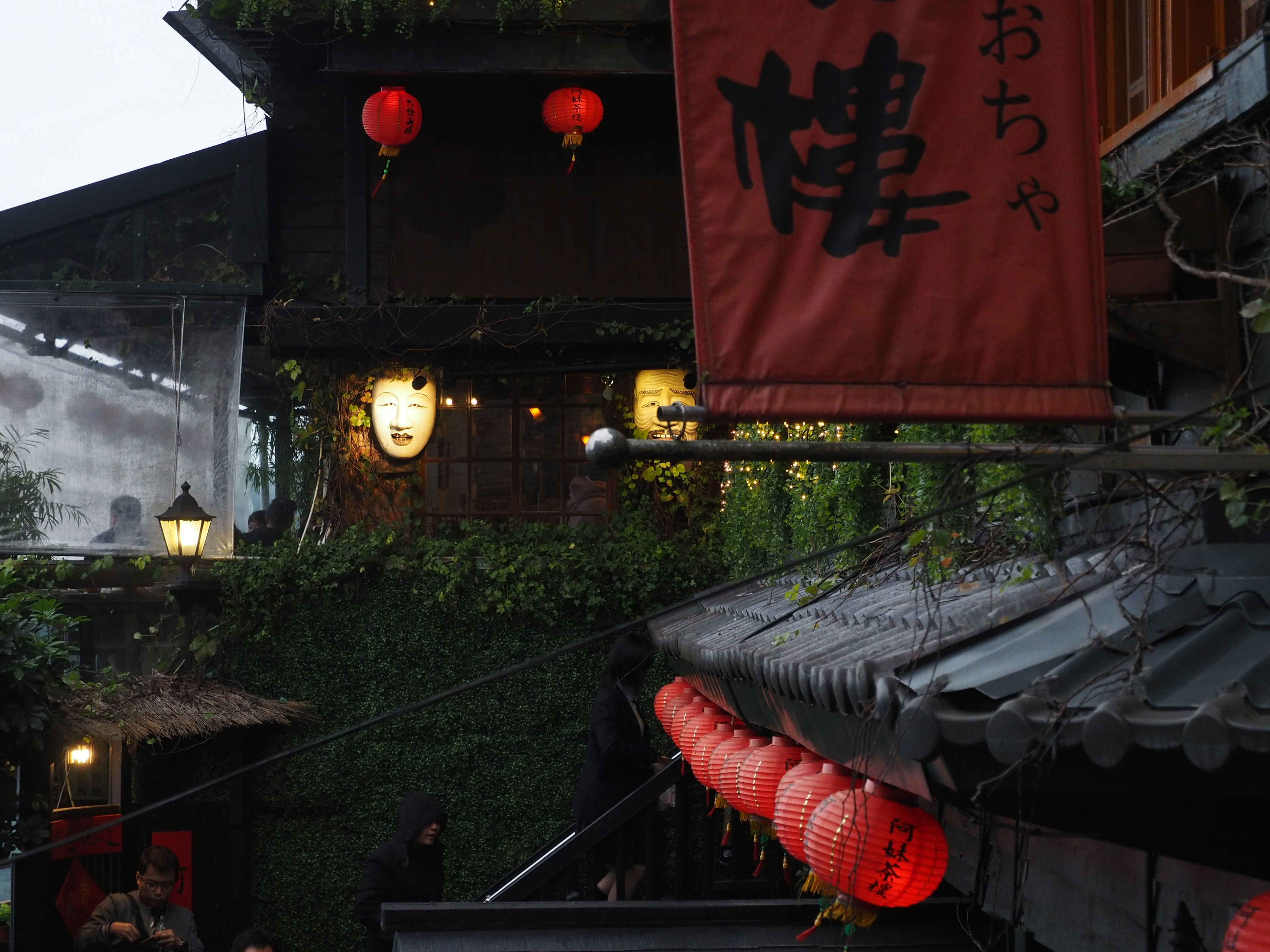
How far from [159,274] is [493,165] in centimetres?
359

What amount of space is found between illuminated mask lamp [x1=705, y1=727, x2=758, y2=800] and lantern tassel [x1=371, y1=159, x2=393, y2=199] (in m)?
8.13

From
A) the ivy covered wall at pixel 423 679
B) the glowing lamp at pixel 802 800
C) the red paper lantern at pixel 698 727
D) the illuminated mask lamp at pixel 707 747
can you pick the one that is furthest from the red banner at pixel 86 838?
the glowing lamp at pixel 802 800

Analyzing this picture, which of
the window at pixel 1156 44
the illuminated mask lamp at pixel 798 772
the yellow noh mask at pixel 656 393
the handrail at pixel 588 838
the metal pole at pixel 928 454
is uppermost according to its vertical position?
the window at pixel 1156 44

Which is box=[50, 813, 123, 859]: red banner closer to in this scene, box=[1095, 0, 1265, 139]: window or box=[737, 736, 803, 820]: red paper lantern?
box=[737, 736, 803, 820]: red paper lantern

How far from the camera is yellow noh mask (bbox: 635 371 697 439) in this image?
13461 millimetres

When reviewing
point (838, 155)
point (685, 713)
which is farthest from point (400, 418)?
point (838, 155)

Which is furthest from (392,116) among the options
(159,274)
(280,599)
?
(280,599)

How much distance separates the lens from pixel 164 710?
1180cm

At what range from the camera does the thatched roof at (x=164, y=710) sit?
10.9 m

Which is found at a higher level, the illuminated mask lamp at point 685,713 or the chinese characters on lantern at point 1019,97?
the chinese characters on lantern at point 1019,97

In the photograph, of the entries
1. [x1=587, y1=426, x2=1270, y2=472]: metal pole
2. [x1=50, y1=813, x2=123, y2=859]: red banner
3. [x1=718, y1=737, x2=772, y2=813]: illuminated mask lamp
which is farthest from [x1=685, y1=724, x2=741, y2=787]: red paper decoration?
[x1=50, y1=813, x2=123, y2=859]: red banner

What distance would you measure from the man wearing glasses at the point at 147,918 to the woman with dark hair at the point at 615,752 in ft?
9.97

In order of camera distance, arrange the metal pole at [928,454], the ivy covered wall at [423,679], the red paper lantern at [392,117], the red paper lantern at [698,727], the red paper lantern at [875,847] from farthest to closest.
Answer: the ivy covered wall at [423,679], the red paper lantern at [392,117], the red paper lantern at [698,727], the red paper lantern at [875,847], the metal pole at [928,454]

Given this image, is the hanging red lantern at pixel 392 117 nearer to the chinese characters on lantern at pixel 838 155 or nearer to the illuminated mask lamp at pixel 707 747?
the illuminated mask lamp at pixel 707 747
